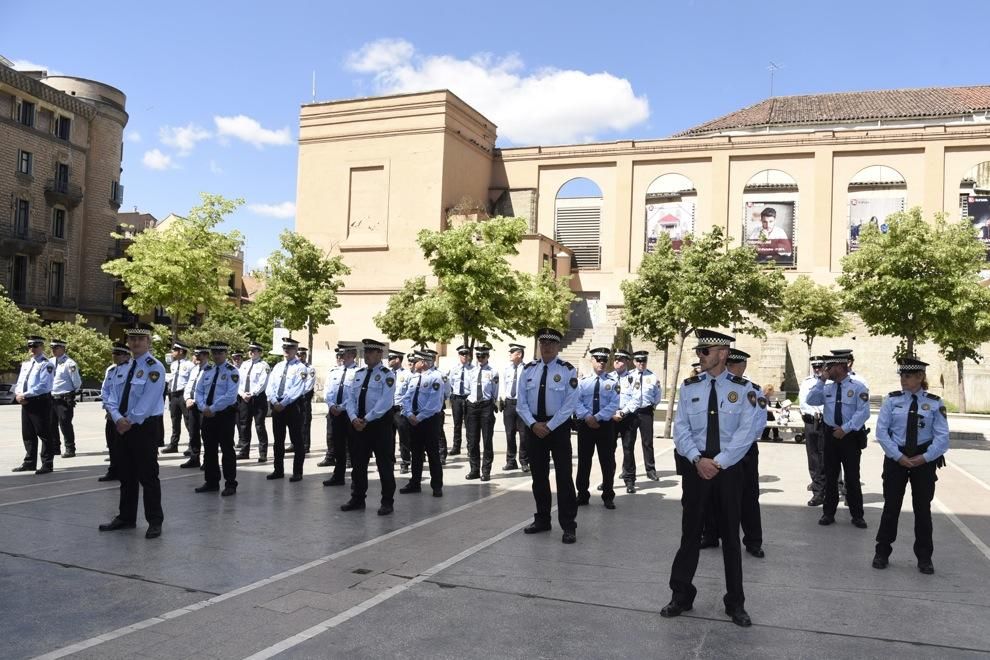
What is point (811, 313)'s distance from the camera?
1522 inches

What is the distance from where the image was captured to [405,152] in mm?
44312

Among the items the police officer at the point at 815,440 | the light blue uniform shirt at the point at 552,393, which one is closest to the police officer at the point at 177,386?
the light blue uniform shirt at the point at 552,393

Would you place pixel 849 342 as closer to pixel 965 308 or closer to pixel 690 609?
pixel 965 308

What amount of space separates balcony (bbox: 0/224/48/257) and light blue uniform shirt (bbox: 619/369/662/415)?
44.3 meters

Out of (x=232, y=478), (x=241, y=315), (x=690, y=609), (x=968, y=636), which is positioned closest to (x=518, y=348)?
(x=232, y=478)

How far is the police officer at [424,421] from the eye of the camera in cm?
1119

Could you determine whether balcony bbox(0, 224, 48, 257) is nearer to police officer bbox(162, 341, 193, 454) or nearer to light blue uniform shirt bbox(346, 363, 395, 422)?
police officer bbox(162, 341, 193, 454)

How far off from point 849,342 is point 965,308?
69.7ft

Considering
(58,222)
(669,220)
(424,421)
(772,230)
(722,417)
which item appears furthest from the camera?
(58,222)

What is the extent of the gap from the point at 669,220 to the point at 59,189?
36308 mm

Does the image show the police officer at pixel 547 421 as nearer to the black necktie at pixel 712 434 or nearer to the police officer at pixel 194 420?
the black necktie at pixel 712 434

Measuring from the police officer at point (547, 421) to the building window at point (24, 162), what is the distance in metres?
47.2

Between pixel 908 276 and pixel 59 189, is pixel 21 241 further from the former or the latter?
pixel 908 276

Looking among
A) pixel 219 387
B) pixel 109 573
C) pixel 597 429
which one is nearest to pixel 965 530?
pixel 597 429
